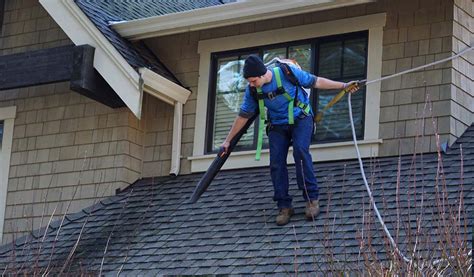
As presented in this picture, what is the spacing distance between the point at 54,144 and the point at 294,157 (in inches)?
152

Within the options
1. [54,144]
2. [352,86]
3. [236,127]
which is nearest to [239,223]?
[236,127]

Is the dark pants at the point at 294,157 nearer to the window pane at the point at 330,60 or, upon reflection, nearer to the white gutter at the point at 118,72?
the window pane at the point at 330,60

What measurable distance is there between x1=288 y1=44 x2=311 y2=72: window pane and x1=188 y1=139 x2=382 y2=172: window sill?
0.99m

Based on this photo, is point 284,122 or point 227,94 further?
point 227,94

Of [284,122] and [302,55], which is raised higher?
[302,55]

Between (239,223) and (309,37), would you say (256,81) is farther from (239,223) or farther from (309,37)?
(309,37)

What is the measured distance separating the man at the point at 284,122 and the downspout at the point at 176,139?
1.99 m

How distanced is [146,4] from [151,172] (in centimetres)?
272

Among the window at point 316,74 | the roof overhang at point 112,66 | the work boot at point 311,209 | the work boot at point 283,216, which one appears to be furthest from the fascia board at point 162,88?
the work boot at point 311,209

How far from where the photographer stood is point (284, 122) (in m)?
9.93

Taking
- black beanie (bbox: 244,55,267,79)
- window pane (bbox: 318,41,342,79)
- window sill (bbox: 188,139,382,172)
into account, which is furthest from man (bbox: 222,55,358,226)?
window pane (bbox: 318,41,342,79)

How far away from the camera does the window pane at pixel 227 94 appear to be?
11.8 metres

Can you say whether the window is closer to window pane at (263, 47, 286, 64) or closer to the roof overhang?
window pane at (263, 47, 286, 64)

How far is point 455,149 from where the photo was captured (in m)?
10.1
